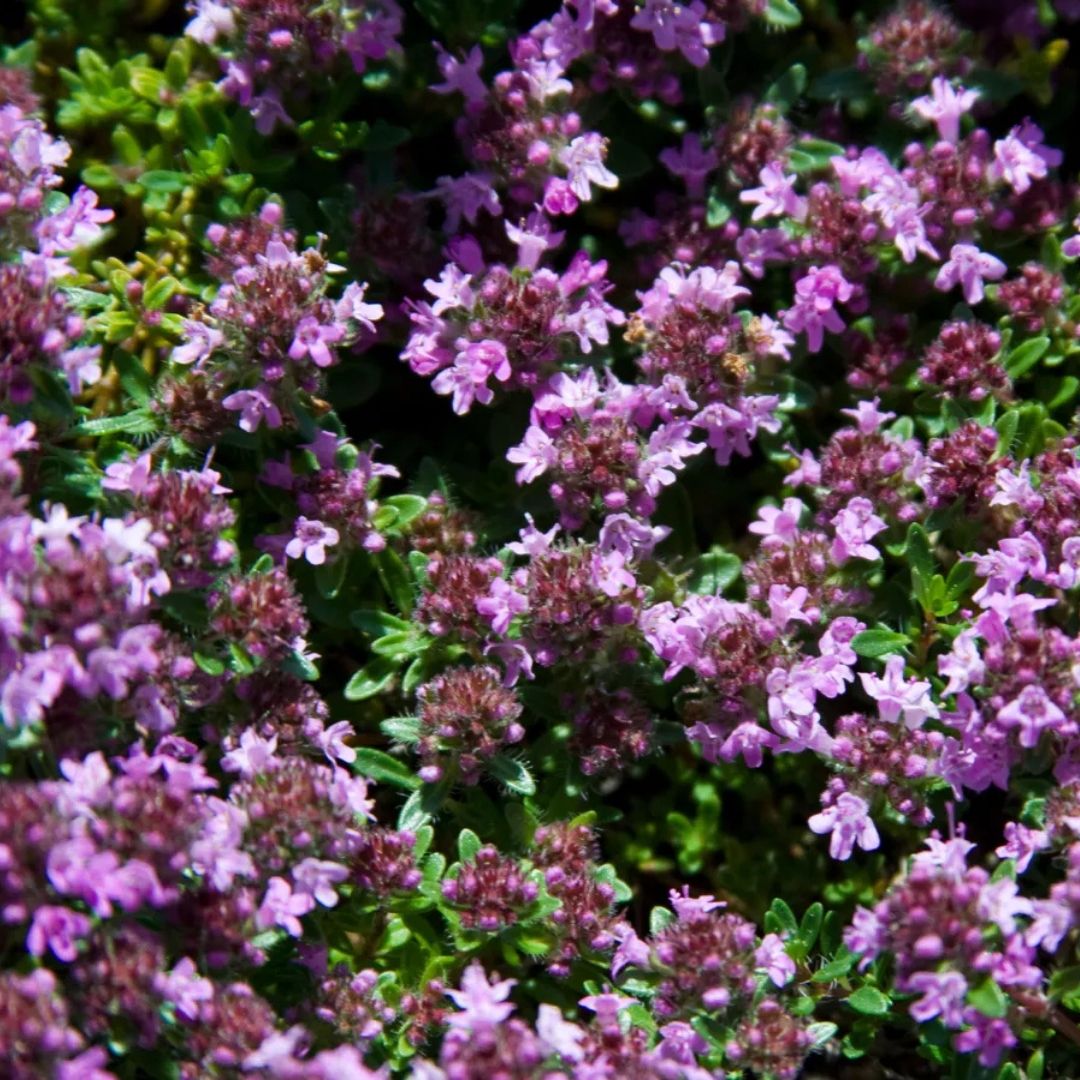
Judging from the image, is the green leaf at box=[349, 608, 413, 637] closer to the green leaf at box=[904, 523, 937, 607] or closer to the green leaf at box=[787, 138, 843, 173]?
the green leaf at box=[904, 523, 937, 607]

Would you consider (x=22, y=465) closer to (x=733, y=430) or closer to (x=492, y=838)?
(x=492, y=838)

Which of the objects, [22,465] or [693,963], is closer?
[693,963]

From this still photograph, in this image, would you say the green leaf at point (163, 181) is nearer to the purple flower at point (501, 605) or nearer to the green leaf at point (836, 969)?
the purple flower at point (501, 605)

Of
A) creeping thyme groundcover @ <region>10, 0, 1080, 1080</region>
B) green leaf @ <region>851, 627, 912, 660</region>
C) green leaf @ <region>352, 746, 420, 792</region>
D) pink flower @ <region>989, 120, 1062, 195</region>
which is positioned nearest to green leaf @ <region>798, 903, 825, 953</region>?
creeping thyme groundcover @ <region>10, 0, 1080, 1080</region>

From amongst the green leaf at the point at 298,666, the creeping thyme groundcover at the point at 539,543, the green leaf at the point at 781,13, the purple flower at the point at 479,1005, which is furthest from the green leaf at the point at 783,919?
Result: the green leaf at the point at 781,13

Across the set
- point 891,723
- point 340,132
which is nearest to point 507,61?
point 340,132
